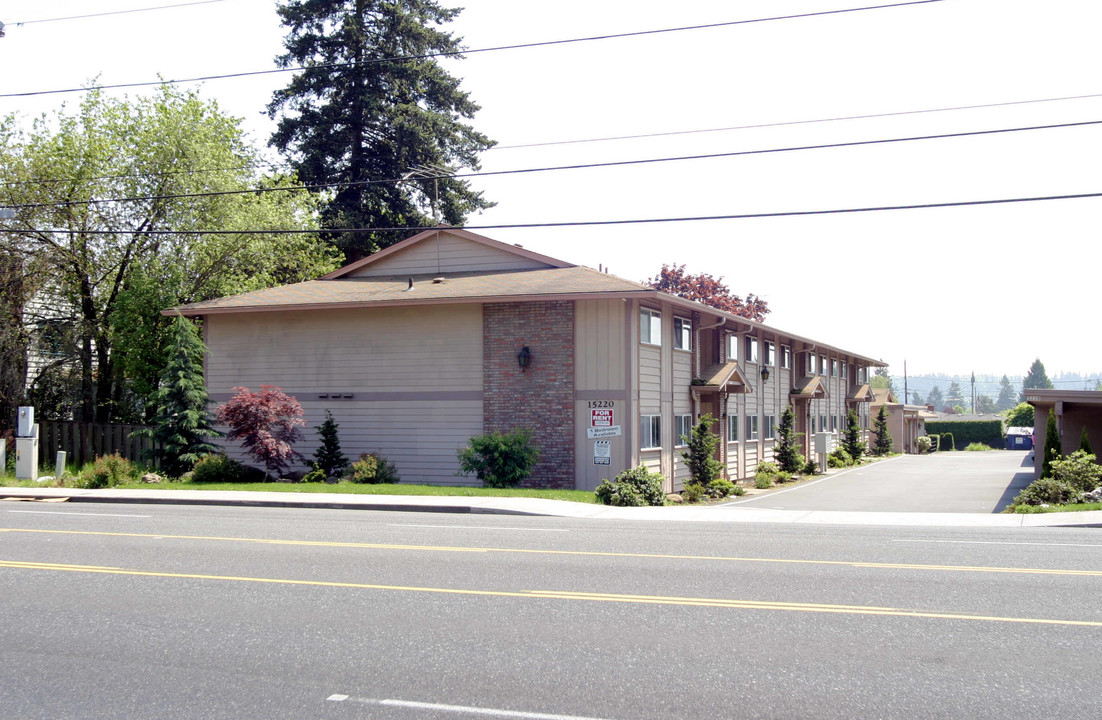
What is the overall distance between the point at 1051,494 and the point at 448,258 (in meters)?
17.3

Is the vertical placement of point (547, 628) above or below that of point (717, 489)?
above

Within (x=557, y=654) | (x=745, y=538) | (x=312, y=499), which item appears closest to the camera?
(x=557, y=654)

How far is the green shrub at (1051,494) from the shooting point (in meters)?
20.4

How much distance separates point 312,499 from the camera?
66.1 feet

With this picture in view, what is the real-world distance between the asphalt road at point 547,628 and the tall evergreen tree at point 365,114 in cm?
3413

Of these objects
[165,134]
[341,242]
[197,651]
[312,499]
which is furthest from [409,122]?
[197,651]

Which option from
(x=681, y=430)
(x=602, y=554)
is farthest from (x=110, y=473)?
(x=602, y=554)

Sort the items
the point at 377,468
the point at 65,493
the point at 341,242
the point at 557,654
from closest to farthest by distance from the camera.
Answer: the point at 557,654, the point at 65,493, the point at 377,468, the point at 341,242

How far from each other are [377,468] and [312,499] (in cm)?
430

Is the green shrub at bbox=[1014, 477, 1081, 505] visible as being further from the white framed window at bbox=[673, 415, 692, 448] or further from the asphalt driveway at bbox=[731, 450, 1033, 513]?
the white framed window at bbox=[673, 415, 692, 448]

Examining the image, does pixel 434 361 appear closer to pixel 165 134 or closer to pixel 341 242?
pixel 165 134

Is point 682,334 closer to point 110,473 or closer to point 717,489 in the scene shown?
point 717,489

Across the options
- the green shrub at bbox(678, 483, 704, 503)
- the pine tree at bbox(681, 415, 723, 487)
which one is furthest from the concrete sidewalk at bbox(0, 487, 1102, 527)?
the pine tree at bbox(681, 415, 723, 487)

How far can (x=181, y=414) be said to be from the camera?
2569cm
